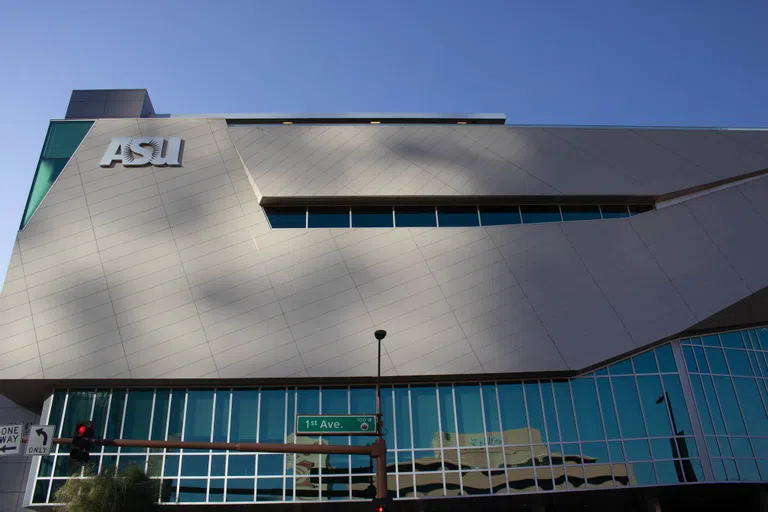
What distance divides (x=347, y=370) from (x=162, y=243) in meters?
10.5

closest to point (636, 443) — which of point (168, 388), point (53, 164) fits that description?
point (168, 388)

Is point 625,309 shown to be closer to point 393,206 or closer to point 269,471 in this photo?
point 393,206

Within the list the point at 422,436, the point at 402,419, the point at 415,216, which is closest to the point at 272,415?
the point at 402,419

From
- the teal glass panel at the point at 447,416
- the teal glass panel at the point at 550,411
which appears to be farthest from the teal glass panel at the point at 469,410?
the teal glass panel at the point at 550,411

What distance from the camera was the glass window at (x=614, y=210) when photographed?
33250mm

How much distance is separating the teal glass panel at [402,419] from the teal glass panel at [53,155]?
19.1 meters

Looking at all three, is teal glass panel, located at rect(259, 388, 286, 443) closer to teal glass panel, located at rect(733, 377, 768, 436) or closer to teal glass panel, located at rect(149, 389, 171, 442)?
teal glass panel, located at rect(149, 389, 171, 442)

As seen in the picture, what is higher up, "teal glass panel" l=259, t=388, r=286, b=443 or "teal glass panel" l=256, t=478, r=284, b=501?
"teal glass panel" l=259, t=388, r=286, b=443

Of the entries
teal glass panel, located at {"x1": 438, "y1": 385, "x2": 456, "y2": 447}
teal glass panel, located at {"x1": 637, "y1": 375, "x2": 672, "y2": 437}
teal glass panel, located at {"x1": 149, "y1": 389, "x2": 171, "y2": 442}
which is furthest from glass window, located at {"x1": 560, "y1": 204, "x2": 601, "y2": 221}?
teal glass panel, located at {"x1": 149, "y1": 389, "x2": 171, "y2": 442}

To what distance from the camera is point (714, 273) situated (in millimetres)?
30844

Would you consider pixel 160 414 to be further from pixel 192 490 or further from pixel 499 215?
pixel 499 215

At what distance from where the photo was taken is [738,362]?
31.5 metres

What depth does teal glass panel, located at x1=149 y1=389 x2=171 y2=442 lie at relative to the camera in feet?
90.6

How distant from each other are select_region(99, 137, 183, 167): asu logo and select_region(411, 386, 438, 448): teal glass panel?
639 inches
